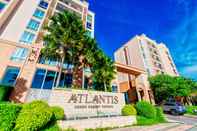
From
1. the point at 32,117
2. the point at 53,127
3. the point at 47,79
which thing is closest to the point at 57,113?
the point at 53,127

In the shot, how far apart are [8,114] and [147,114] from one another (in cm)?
1336

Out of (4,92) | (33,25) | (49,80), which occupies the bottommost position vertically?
(4,92)

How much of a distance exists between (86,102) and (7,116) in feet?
21.0

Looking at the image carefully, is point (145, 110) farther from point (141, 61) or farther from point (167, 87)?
point (141, 61)

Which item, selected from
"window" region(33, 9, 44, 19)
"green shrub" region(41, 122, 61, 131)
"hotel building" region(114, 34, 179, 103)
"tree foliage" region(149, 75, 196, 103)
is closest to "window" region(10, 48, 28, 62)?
"window" region(33, 9, 44, 19)

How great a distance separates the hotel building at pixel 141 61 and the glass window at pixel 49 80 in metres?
19.7

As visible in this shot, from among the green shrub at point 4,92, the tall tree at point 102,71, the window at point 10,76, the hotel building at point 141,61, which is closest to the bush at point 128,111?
the tall tree at point 102,71

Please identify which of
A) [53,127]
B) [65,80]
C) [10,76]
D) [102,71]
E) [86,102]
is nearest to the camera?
[53,127]

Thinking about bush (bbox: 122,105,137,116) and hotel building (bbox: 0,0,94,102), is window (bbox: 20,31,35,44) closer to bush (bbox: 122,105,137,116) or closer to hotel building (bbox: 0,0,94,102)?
hotel building (bbox: 0,0,94,102)

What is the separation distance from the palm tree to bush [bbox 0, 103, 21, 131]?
29.5ft

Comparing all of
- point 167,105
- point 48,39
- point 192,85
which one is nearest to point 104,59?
point 48,39

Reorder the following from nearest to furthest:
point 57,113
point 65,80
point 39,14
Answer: point 57,113
point 65,80
point 39,14

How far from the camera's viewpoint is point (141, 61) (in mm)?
37312

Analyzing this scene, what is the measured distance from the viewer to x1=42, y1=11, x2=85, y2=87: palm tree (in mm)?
15734
